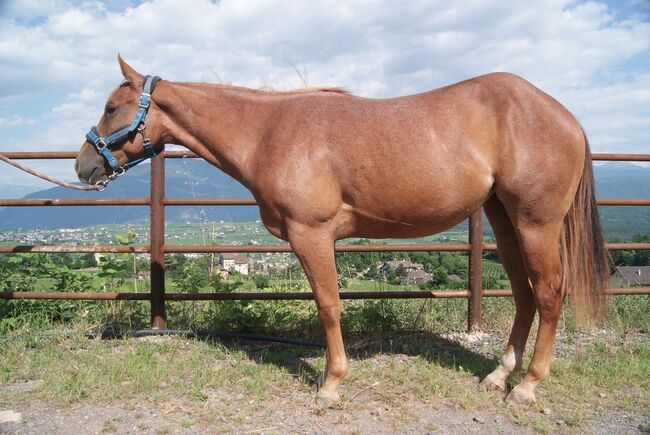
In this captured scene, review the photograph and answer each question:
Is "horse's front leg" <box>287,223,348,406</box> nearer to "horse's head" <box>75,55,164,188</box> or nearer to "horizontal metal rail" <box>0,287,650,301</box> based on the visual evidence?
"horizontal metal rail" <box>0,287,650,301</box>

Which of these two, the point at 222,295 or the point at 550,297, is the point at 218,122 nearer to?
the point at 222,295

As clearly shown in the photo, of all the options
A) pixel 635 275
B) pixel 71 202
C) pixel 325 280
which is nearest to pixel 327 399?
pixel 325 280

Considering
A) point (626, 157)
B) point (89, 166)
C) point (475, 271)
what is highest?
point (626, 157)

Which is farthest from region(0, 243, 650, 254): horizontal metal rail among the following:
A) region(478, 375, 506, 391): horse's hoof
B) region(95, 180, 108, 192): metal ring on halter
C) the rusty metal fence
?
region(478, 375, 506, 391): horse's hoof

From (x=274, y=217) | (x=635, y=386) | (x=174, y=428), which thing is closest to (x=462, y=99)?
(x=274, y=217)

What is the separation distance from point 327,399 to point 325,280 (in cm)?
79

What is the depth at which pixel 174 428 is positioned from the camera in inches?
109

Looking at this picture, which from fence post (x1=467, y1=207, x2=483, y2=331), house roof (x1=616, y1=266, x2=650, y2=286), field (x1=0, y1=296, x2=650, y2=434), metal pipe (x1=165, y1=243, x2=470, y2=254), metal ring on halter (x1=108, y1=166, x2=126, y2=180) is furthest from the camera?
house roof (x1=616, y1=266, x2=650, y2=286)

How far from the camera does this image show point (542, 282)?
3.20m

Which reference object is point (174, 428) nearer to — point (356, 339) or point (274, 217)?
point (274, 217)

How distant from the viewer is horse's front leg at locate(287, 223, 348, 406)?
312 centimetres

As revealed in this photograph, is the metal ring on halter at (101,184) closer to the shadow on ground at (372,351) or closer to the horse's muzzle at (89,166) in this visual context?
the horse's muzzle at (89,166)

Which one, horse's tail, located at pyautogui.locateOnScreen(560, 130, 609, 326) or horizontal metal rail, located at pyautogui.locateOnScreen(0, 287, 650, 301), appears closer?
horse's tail, located at pyautogui.locateOnScreen(560, 130, 609, 326)

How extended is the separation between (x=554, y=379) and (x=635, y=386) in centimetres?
54
